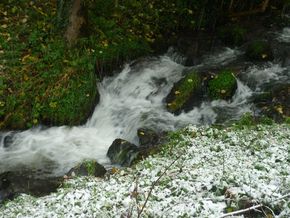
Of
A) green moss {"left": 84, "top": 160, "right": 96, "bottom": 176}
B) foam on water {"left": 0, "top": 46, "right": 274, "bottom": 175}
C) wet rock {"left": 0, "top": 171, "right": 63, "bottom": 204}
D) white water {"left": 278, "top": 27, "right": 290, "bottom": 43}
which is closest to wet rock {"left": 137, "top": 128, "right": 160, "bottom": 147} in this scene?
foam on water {"left": 0, "top": 46, "right": 274, "bottom": 175}

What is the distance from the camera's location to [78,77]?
1176 centimetres

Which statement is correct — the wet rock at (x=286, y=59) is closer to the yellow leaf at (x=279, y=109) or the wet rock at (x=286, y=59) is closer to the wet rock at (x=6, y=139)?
the yellow leaf at (x=279, y=109)

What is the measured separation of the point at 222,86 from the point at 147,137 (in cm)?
303

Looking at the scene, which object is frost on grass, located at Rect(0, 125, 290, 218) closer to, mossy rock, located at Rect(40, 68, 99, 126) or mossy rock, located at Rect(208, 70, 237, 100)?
mossy rock, located at Rect(208, 70, 237, 100)

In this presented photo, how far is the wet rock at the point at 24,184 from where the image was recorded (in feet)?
27.7

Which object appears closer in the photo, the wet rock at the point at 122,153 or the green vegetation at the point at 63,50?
the wet rock at the point at 122,153

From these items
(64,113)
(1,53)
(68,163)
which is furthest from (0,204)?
(1,53)

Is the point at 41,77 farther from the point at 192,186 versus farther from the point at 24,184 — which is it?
the point at 192,186

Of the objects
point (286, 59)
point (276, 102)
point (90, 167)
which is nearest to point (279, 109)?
point (276, 102)

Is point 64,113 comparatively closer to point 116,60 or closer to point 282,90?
point 116,60

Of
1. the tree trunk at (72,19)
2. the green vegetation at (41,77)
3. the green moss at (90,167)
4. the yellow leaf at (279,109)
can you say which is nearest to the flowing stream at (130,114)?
the green vegetation at (41,77)

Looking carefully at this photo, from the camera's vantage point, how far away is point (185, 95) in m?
11.8

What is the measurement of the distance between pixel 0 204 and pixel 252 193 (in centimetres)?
471

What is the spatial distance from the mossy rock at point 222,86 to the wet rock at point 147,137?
8.09 ft
